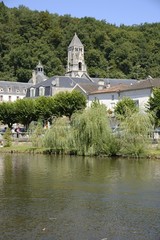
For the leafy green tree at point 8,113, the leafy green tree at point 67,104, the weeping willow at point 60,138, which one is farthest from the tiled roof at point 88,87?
the weeping willow at point 60,138

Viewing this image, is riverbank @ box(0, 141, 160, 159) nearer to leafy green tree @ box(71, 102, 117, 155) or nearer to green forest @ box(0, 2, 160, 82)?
leafy green tree @ box(71, 102, 117, 155)

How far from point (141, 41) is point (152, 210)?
10885cm

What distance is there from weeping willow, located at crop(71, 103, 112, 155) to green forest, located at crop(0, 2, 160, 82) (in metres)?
73.9

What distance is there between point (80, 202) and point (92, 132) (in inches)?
835

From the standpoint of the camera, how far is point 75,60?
116 metres

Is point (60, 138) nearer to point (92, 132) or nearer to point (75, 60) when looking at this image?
point (92, 132)

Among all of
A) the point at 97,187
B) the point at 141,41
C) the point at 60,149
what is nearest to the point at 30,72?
the point at 141,41

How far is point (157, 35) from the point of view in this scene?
12488 centimetres

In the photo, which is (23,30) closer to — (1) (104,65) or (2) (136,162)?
(1) (104,65)

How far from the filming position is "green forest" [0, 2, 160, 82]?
12188 cm

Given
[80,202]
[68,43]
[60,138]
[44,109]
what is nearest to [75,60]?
[68,43]

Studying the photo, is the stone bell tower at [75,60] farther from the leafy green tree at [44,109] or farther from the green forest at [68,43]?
the leafy green tree at [44,109]

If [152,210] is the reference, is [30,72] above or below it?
above

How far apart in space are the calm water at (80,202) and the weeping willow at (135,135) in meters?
6.11
